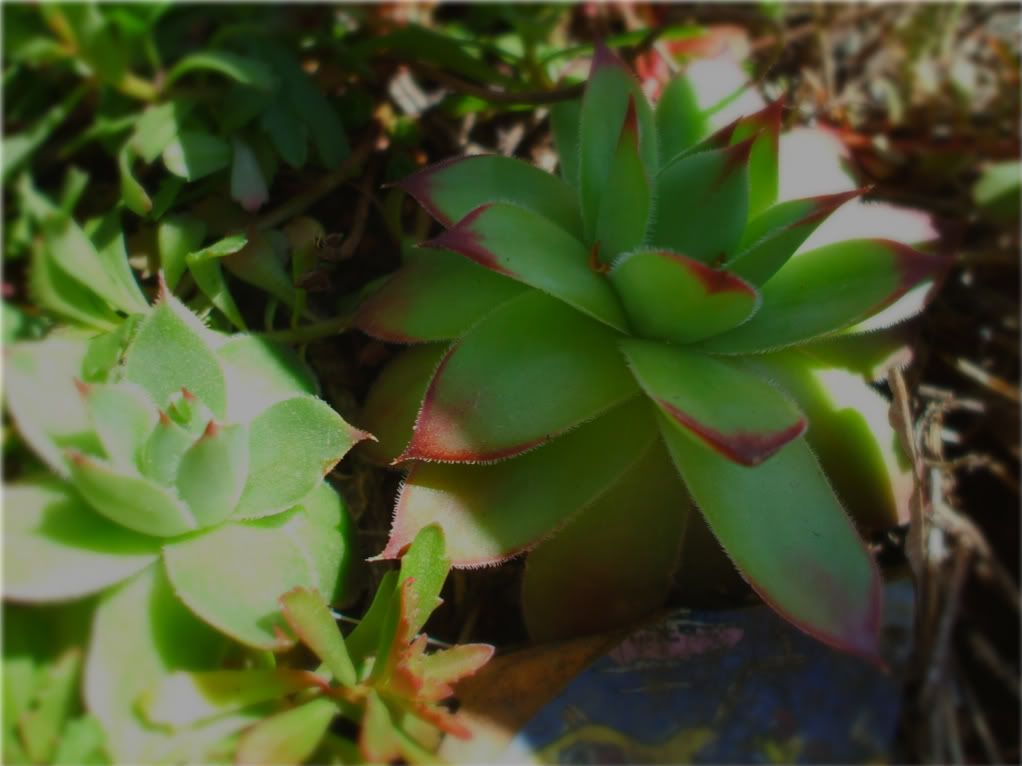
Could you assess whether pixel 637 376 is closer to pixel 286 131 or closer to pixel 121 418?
pixel 121 418

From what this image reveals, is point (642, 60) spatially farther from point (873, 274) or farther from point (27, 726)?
point (27, 726)

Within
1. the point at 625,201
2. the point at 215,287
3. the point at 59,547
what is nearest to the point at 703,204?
the point at 625,201

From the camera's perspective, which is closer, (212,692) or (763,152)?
(212,692)

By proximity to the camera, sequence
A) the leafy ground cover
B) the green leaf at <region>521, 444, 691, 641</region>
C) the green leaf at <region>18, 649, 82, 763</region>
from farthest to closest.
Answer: the green leaf at <region>521, 444, 691, 641</region>, the leafy ground cover, the green leaf at <region>18, 649, 82, 763</region>

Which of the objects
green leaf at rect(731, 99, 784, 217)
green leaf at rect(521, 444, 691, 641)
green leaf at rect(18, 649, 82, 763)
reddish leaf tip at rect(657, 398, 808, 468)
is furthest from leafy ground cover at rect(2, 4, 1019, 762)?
reddish leaf tip at rect(657, 398, 808, 468)

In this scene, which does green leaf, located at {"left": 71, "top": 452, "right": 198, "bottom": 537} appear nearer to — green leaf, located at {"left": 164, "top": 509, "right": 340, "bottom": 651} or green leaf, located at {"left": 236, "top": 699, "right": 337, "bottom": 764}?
green leaf, located at {"left": 164, "top": 509, "right": 340, "bottom": 651}

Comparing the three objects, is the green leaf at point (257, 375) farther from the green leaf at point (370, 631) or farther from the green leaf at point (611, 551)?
the green leaf at point (611, 551)
